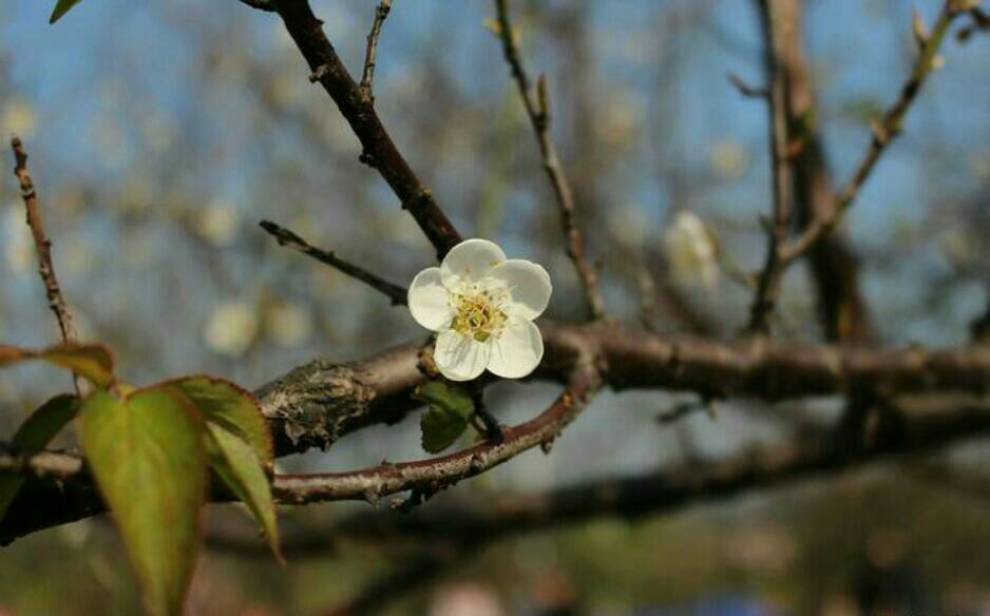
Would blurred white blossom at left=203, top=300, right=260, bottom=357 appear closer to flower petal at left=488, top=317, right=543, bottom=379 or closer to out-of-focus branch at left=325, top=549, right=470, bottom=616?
out-of-focus branch at left=325, top=549, right=470, bottom=616

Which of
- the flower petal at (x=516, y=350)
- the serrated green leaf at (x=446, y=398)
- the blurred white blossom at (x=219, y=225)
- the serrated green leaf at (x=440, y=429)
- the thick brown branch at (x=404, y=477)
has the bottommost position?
the thick brown branch at (x=404, y=477)

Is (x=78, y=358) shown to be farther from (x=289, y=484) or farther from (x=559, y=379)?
(x=559, y=379)

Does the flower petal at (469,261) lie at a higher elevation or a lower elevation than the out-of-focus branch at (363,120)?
lower

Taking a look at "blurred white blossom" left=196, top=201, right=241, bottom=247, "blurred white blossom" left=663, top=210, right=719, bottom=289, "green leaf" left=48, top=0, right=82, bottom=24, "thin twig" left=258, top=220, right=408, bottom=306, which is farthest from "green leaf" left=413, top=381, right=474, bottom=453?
"blurred white blossom" left=196, top=201, right=241, bottom=247

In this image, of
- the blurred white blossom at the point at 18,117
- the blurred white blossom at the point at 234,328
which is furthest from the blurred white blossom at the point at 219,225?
the blurred white blossom at the point at 18,117

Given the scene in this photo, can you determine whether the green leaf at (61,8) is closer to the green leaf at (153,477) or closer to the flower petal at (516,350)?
the green leaf at (153,477)

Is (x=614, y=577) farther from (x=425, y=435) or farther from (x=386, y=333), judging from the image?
(x=425, y=435)

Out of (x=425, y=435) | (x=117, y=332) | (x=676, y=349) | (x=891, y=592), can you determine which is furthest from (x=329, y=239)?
(x=425, y=435)
